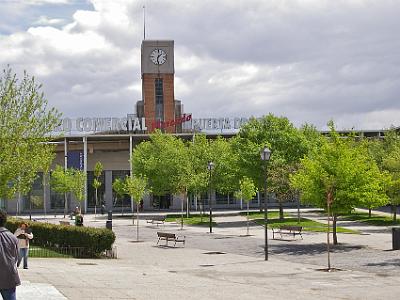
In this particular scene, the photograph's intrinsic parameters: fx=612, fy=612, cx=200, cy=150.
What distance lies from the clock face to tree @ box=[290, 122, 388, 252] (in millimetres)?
60278

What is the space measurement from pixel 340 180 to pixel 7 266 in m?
23.8

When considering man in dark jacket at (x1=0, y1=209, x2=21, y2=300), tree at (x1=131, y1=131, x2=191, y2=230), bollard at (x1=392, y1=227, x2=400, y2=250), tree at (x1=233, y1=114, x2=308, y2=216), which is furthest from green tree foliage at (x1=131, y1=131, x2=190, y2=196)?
man in dark jacket at (x1=0, y1=209, x2=21, y2=300)

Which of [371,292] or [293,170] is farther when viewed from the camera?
[293,170]

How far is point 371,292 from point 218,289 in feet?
13.9

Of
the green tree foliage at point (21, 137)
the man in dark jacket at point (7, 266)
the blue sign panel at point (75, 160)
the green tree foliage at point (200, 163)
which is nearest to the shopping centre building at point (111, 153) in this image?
the blue sign panel at point (75, 160)

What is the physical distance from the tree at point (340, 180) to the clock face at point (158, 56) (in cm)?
6028

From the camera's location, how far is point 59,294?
13578 millimetres

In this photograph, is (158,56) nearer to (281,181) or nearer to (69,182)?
(69,182)

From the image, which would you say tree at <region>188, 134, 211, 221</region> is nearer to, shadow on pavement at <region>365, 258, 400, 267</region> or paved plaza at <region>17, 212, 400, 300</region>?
paved plaza at <region>17, 212, 400, 300</region>

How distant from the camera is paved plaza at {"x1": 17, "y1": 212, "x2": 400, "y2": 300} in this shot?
15.7 metres

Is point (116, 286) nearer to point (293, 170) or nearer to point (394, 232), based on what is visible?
point (394, 232)

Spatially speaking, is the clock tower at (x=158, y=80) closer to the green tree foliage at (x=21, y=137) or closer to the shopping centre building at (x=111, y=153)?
the shopping centre building at (x=111, y=153)

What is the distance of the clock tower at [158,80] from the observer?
88.9 metres

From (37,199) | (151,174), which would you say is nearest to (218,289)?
(151,174)
